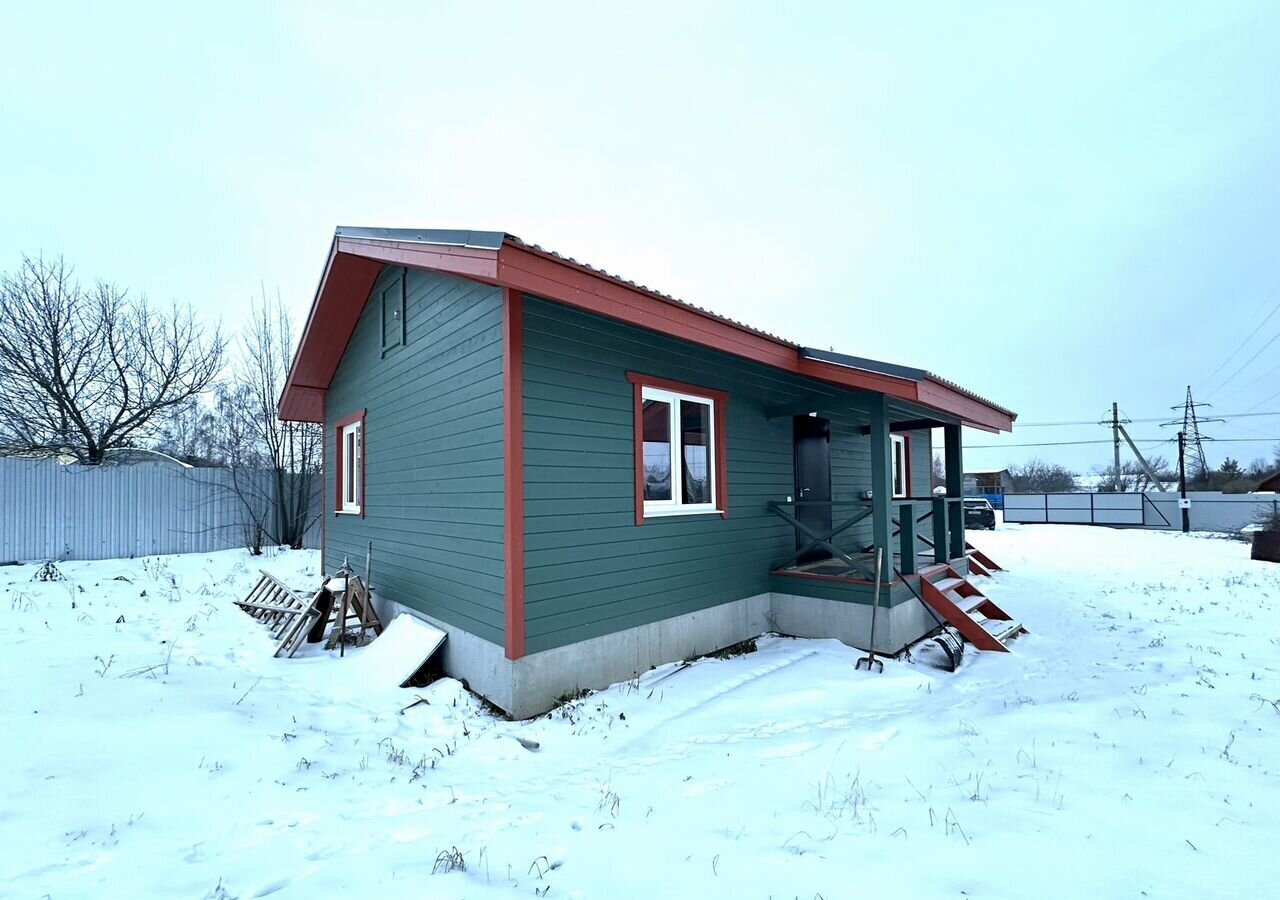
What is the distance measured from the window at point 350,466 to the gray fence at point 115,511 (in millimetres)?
6602

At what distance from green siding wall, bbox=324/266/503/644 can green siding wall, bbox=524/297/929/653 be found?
340mm

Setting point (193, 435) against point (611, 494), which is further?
point (193, 435)

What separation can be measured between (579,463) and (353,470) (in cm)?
504

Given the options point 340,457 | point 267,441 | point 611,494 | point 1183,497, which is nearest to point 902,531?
point 611,494

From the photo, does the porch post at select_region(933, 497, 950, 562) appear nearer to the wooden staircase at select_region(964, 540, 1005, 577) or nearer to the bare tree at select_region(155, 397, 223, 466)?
the wooden staircase at select_region(964, 540, 1005, 577)

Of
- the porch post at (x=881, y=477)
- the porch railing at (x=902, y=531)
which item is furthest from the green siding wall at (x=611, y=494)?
the porch post at (x=881, y=477)

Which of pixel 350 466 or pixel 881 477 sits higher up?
pixel 350 466

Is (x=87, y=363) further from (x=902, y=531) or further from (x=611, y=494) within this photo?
(x=902, y=531)

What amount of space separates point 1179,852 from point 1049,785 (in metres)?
0.64

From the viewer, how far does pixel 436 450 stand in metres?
5.47

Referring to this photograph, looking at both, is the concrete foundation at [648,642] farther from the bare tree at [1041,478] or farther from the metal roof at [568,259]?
A: the bare tree at [1041,478]

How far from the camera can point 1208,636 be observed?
5879mm

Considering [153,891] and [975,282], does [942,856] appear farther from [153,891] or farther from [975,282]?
[975,282]

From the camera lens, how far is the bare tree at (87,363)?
1308cm
